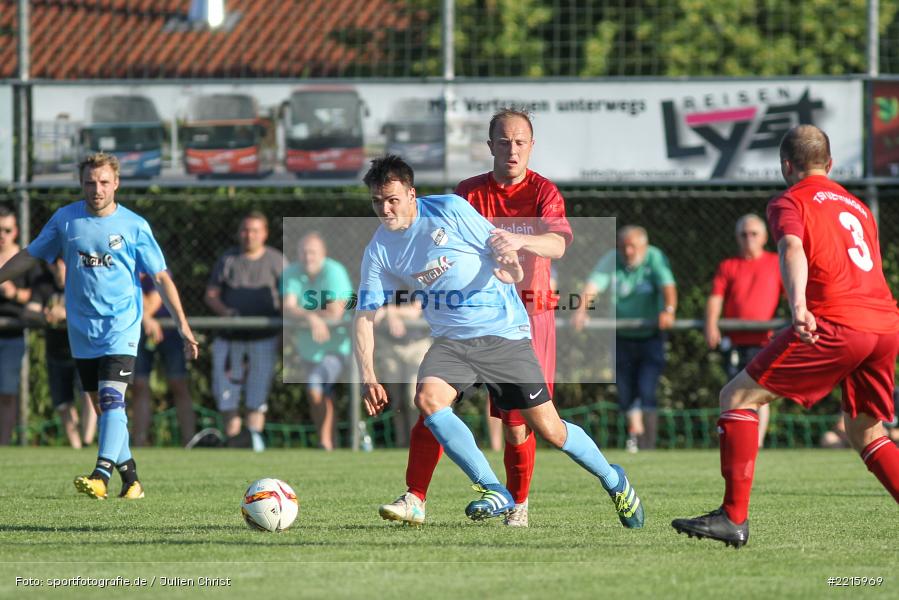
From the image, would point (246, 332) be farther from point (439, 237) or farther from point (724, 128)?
point (439, 237)

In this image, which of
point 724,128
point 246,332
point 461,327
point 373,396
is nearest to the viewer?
point 373,396

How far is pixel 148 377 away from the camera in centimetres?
1356

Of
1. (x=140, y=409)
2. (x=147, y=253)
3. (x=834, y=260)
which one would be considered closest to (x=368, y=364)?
(x=834, y=260)

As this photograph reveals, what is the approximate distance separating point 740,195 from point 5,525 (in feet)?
27.2

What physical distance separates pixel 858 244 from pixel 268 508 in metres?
3.02

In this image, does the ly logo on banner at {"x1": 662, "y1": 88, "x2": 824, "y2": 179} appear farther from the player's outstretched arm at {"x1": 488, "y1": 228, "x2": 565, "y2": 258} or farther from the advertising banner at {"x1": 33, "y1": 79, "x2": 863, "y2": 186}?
the player's outstretched arm at {"x1": 488, "y1": 228, "x2": 565, "y2": 258}

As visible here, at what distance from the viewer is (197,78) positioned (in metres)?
14.3

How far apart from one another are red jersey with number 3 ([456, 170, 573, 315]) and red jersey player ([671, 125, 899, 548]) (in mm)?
1421

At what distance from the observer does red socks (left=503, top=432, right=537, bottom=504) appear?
7349 millimetres

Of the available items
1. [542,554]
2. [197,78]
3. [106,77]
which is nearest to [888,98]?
[197,78]

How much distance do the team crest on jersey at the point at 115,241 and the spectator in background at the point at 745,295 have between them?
6085 mm

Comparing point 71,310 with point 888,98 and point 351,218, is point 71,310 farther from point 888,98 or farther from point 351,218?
→ point 888,98

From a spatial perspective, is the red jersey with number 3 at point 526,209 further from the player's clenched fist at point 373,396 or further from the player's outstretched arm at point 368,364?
the player's clenched fist at point 373,396

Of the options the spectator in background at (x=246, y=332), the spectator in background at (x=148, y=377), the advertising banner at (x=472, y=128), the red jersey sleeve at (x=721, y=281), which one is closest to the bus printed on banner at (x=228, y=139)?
the advertising banner at (x=472, y=128)
